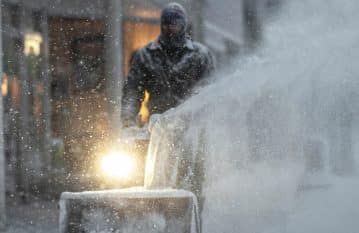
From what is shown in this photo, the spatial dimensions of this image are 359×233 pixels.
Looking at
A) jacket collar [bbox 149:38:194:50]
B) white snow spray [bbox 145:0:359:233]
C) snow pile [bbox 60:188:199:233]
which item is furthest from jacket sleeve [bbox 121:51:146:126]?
snow pile [bbox 60:188:199:233]

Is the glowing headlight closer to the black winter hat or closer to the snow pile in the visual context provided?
the snow pile

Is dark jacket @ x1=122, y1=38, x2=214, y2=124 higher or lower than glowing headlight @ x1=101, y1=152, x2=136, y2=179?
higher

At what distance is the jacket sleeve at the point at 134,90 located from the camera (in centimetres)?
500

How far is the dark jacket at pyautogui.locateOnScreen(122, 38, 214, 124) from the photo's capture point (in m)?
5.02

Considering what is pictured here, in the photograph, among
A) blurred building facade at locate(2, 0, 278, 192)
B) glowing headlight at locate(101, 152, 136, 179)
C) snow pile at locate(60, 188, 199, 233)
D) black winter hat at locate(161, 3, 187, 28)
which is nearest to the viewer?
Answer: snow pile at locate(60, 188, 199, 233)

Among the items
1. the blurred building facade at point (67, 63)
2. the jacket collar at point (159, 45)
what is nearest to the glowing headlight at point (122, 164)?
the jacket collar at point (159, 45)

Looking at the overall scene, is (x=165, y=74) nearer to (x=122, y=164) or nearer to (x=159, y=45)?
(x=159, y=45)

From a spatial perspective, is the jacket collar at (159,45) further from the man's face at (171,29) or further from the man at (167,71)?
the man's face at (171,29)

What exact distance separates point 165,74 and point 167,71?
3 cm

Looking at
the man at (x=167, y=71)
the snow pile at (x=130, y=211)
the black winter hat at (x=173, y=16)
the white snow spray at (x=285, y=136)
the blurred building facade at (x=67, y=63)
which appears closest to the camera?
the snow pile at (x=130, y=211)

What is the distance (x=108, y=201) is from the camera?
3.54 metres

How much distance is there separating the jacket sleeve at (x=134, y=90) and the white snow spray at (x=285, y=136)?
1.60 ft

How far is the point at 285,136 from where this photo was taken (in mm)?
5508

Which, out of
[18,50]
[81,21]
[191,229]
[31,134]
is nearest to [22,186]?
[31,134]
